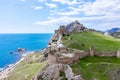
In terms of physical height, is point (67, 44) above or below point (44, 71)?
above

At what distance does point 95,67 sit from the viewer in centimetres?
6638

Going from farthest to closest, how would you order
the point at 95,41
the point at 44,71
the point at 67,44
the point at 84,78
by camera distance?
1. the point at 95,41
2. the point at 67,44
3. the point at 44,71
4. the point at 84,78

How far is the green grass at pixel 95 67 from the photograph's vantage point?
62.7m

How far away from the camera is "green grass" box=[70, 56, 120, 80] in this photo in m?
62.7

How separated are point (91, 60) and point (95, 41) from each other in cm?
2910

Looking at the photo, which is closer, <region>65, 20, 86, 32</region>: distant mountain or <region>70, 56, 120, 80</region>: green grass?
<region>70, 56, 120, 80</region>: green grass

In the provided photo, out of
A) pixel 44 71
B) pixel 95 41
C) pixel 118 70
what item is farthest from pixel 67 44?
pixel 118 70

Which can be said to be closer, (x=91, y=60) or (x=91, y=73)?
(x=91, y=73)

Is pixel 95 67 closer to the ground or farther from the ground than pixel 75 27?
closer to the ground

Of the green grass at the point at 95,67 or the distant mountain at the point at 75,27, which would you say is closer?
the green grass at the point at 95,67

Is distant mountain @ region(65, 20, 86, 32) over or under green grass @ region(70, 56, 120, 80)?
over

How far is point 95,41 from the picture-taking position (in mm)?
99438

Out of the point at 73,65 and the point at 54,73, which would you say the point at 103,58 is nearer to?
the point at 73,65

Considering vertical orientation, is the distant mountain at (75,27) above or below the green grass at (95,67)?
above
